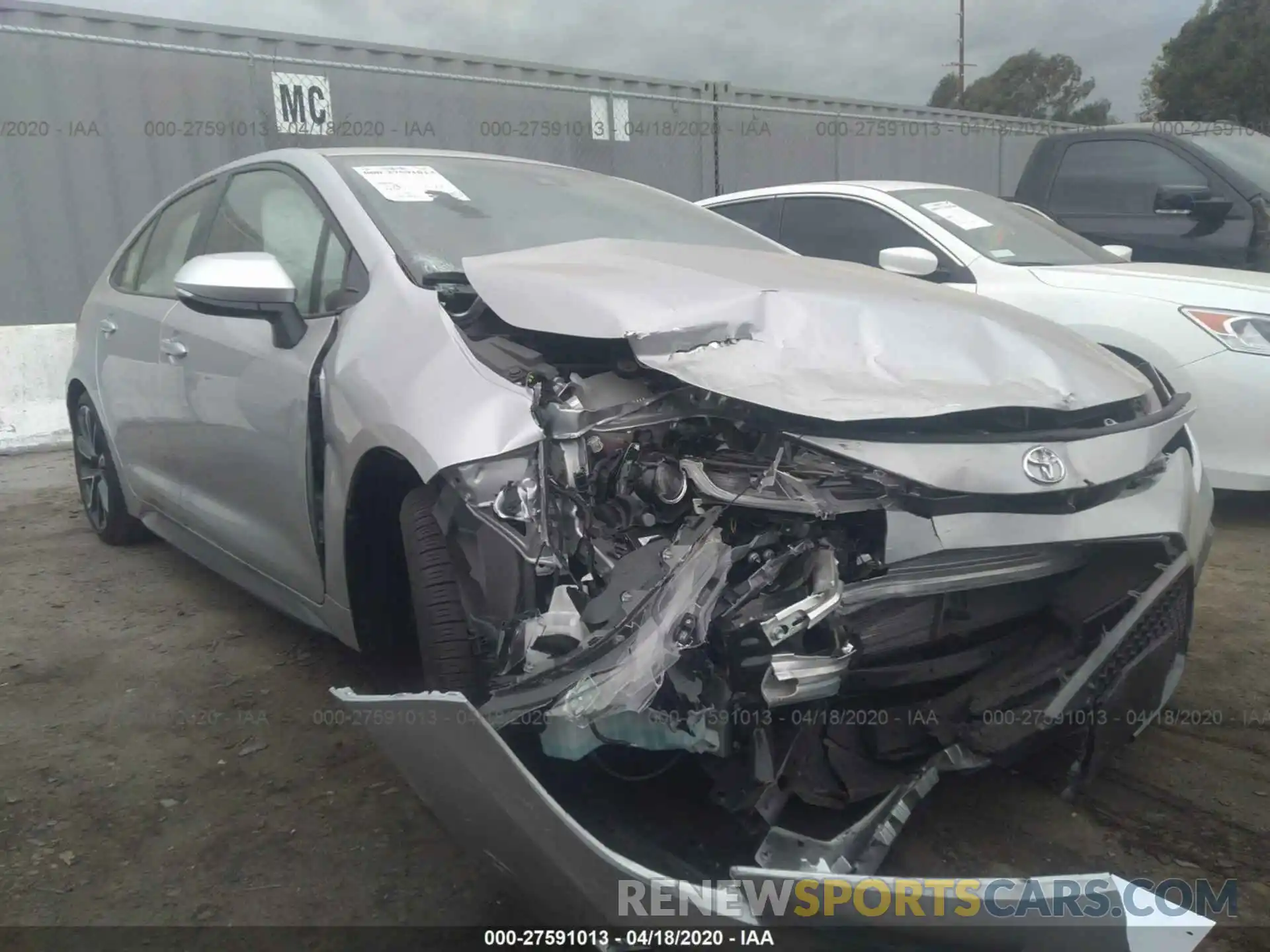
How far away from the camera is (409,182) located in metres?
Result: 2.92

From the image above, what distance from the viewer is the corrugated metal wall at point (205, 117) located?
6965mm

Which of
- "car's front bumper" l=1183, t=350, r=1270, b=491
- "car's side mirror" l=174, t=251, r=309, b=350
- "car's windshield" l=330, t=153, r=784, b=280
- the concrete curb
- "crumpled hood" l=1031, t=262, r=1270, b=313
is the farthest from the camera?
the concrete curb

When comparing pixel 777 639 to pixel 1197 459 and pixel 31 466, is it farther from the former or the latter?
pixel 31 466

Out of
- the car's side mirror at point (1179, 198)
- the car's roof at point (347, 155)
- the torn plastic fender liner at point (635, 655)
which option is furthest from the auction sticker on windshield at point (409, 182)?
the car's side mirror at point (1179, 198)

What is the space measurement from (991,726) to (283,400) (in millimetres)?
1843

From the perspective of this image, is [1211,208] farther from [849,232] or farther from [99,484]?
[99,484]

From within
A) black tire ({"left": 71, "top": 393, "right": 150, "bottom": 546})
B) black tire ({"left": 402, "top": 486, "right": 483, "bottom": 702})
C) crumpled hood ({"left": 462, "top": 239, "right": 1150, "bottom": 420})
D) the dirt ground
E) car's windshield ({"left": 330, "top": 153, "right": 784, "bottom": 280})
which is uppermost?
car's windshield ({"left": 330, "top": 153, "right": 784, "bottom": 280})

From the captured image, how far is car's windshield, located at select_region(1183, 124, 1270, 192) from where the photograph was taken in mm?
6234

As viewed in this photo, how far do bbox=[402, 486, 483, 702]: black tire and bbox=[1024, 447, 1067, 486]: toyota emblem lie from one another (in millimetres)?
1120

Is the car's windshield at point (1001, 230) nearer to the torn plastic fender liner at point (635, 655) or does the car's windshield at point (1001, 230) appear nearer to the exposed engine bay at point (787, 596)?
the exposed engine bay at point (787, 596)

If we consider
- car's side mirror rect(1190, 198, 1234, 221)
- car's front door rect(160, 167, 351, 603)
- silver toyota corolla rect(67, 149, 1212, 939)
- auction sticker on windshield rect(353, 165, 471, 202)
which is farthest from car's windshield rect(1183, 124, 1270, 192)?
car's front door rect(160, 167, 351, 603)

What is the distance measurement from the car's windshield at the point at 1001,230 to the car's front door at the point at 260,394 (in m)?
3.12

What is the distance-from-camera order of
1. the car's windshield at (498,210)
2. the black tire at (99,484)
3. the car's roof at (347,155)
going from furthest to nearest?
the black tire at (99,484) < the car's roof at (347,155) < the car's windshield at (498,210)

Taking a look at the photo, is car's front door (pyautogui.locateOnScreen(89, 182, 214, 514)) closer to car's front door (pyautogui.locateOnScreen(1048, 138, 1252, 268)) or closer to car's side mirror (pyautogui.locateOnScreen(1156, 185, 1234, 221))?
car's side mirror (pyautogui.locateOnScreen(1156, 185, 1234, 221))
